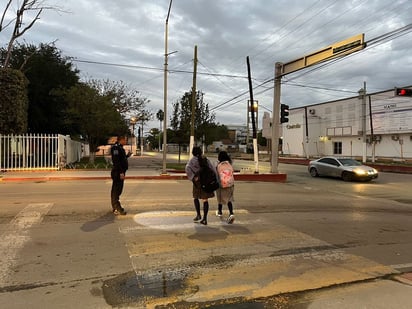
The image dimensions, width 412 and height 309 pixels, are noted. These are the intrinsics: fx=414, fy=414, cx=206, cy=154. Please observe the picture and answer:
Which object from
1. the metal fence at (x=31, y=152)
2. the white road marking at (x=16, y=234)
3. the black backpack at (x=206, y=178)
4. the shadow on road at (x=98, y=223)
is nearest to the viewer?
the white road marking at (x=16, y=234)

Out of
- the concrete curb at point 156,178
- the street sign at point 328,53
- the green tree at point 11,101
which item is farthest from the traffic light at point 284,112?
the green tree at point 11,101

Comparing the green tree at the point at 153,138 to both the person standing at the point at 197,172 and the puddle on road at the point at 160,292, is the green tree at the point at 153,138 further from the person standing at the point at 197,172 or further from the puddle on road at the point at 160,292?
the puddle on road at the point at 160,292

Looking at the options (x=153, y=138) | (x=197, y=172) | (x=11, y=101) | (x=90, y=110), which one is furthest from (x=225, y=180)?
(x=153, y=138)

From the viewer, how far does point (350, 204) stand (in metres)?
12.8

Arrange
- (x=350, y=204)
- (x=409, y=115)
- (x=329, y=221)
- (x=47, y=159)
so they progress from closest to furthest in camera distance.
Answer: (x=329, y=221)
(x=350, y=204)
(x=47, y=159)
(x=409, y=115)

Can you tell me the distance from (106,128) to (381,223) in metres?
22.5

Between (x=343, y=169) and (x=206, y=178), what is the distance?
652 inches

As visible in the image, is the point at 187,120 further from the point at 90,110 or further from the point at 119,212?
the point at 119,212

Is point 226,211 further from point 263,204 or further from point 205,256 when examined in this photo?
point 205,256

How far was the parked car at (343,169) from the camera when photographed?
2234 centimetres

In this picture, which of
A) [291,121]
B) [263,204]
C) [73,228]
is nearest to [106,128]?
[263,204]

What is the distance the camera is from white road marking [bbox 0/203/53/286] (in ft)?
18.9

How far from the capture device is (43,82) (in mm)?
31062

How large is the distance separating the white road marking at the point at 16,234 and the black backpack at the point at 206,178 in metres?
3.39
